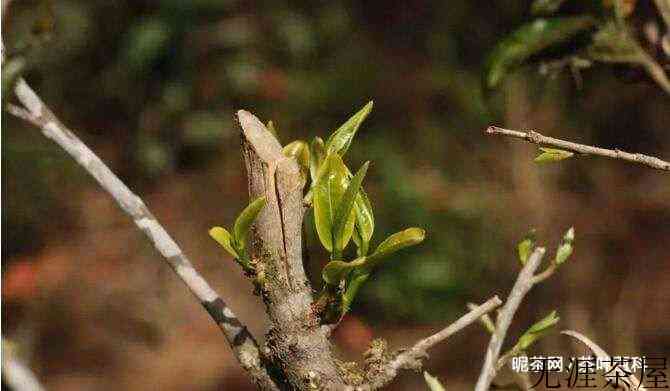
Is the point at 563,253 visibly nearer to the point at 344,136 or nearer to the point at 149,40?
the point at 344,136

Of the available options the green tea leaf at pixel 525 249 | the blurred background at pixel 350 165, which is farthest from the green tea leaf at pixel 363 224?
the blurred background at pixel 350 165

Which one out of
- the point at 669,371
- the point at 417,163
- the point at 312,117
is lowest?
the point at 669,371

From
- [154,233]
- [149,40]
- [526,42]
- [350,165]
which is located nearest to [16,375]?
[154,233]

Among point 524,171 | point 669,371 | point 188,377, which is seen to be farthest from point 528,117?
point 188,377

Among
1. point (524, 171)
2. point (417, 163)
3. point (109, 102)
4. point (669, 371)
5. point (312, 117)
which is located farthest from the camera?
point (109, 102)

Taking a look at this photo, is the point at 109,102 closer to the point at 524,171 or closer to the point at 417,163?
the point at 417,163

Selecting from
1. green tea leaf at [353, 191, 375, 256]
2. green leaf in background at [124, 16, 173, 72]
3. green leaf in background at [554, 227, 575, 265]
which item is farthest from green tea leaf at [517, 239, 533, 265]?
green leaf in background at [124, 16, 173, 72]

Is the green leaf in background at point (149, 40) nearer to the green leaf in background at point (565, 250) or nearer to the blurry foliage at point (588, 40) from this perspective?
the blurry foliage at point (588, 40)
